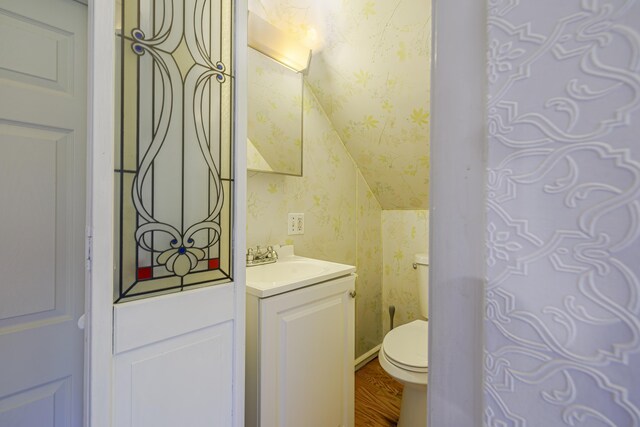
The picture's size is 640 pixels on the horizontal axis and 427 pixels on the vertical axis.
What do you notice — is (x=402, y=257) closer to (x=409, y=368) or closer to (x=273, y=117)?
(x=409, y=368)

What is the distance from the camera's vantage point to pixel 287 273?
57.4 inches

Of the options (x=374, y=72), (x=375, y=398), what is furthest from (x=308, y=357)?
(x=374, y=72)

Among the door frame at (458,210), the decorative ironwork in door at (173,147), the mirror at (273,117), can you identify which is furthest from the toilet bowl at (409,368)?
the door frame at (458,210)

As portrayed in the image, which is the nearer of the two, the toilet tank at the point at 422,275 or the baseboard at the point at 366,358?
the toilet tank at the point at 422,275

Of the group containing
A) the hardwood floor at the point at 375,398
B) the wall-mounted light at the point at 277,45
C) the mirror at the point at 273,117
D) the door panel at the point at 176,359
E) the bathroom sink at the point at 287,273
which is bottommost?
the hardwood floor at the point at 375,398

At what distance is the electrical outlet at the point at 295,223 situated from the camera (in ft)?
5.73

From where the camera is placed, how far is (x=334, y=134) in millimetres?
2051

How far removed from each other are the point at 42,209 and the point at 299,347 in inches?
41.5

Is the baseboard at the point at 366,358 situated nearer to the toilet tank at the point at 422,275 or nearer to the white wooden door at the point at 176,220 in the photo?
the toilet tank at the point at 422,275

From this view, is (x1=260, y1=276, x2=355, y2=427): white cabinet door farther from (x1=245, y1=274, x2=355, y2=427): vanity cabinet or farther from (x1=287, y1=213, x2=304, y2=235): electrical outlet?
(x1=287, y1=213, x2=304, y2=235): electrical outlet

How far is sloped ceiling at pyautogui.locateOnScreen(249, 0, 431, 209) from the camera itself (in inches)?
56.1

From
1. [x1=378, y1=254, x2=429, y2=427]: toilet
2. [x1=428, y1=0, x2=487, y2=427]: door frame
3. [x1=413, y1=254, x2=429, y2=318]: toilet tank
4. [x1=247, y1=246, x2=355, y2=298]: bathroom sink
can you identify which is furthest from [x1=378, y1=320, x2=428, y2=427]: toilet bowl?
[x1=428, y1=0, x2=487, y2=427]: door frame

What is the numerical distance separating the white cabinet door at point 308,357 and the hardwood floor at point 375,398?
33cm

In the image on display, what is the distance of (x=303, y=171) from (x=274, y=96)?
472 mm
